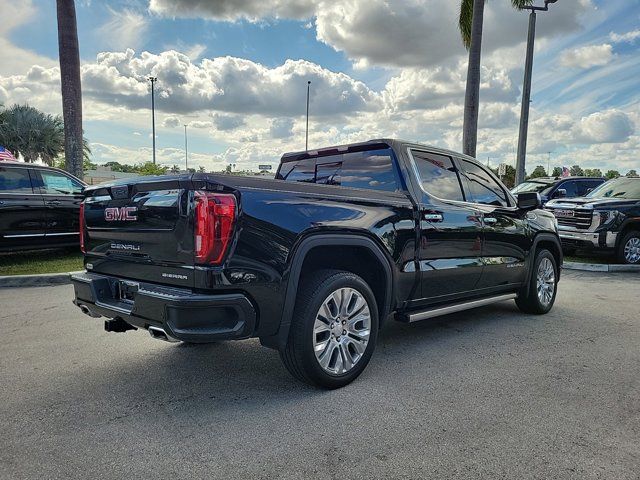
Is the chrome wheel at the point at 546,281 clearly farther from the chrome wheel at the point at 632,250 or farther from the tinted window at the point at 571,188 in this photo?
the tinted window at the point at 571,188

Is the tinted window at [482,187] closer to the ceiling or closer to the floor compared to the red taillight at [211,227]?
closer to the ceiling

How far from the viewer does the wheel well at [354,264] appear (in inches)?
144

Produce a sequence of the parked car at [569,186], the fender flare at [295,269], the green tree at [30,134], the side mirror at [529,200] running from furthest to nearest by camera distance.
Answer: the green tree at [30,134], the parked car at [569,186], the side mirror at [529,200], the fender flare at [295,269]

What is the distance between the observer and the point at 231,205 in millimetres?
3047

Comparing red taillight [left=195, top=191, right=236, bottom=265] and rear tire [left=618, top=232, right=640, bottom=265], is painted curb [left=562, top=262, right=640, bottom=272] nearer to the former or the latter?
rear tire [left=618, top=232, right=640, bottom=265]

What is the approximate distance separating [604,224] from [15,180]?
10.8 m

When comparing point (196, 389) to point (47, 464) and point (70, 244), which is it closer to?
point (47, 464)

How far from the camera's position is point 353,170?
15.0 feet

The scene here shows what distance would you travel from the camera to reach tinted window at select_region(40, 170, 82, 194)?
900 cm

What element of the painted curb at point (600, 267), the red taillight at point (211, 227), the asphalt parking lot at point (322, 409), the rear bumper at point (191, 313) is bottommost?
the painted curb at point (600, 267)

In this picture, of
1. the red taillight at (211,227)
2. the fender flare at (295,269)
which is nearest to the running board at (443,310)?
the fender flare at (295,269)

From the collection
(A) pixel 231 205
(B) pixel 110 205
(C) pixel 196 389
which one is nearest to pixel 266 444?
(C) pixel 196 389

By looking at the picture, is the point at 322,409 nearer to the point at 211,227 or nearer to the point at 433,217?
the point at 211,227

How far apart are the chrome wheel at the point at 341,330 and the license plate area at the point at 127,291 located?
4.02 feet
